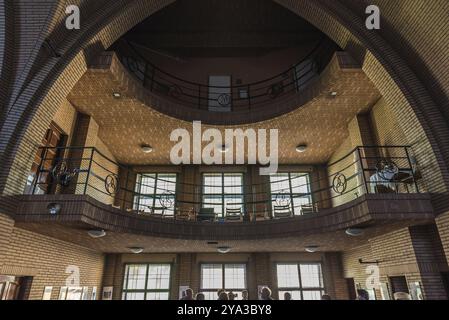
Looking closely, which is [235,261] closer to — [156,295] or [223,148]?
[156,295]

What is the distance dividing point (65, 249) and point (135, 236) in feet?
8.37

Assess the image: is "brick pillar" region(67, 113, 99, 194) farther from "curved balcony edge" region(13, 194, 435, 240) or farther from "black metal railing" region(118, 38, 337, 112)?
"black metal railing" region(118, 38, 337, 112)

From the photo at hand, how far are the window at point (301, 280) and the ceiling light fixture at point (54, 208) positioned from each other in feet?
26.8

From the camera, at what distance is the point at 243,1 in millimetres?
11039

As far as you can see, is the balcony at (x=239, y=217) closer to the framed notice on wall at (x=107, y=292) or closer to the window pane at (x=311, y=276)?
the framed notice on wall at (x=107, y=292)

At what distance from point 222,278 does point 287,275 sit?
2.49 meters

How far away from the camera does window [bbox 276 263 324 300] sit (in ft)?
35.1

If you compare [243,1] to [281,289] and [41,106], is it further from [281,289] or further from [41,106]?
[281,289]

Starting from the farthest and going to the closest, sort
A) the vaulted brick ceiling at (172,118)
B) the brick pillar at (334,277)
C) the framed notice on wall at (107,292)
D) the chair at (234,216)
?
the brick pillar at (334,277) → the framed notice on wall at (107,292) → the chair at (234,216) → the vaulted brick ceiling at (172,118)

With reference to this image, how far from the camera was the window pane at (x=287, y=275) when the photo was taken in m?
10.8

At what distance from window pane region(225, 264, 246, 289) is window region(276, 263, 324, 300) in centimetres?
134

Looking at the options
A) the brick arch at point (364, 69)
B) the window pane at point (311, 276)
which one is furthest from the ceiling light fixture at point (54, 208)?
the window pane at point (311, 276)
